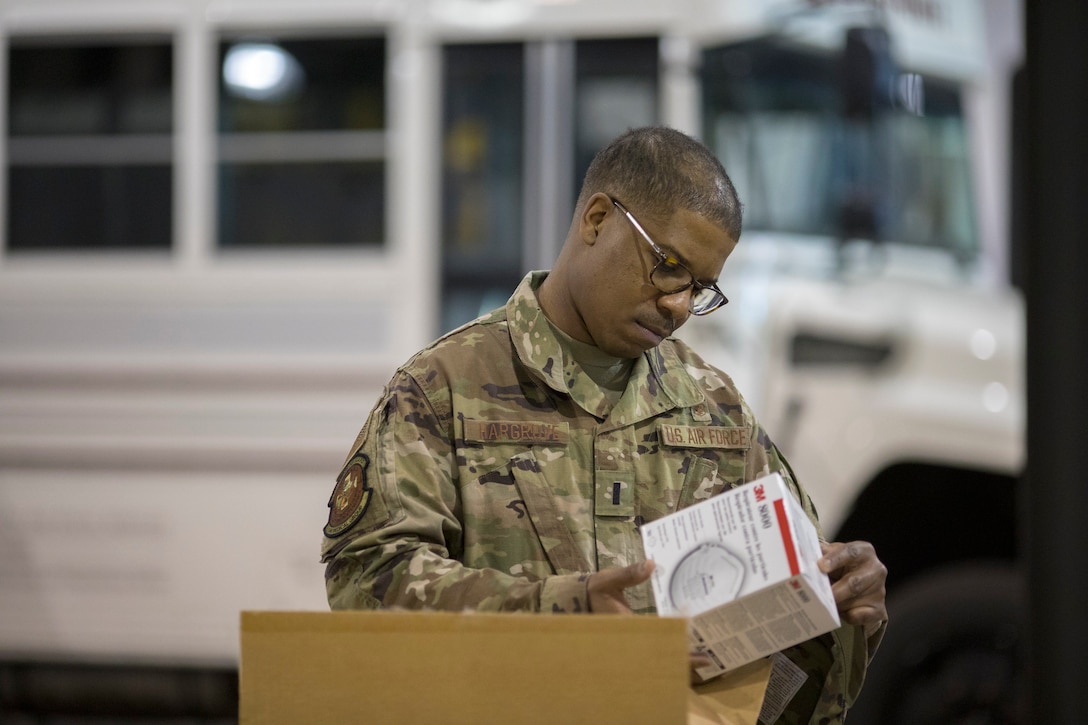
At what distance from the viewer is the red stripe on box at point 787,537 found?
143 cm

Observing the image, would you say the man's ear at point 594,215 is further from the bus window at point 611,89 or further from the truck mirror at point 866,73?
the truck mirror at point 866,73

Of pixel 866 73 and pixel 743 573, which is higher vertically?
pixel 866 73

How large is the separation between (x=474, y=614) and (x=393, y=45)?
2.71 metres

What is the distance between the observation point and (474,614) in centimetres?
138

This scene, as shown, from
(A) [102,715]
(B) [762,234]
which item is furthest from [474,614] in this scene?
(A) [102,715]

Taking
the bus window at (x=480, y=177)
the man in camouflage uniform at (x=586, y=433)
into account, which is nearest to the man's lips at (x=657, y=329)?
the man in camouflage uniform at (x=586, y=433)

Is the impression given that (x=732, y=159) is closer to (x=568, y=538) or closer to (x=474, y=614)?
(x=568, y=538)

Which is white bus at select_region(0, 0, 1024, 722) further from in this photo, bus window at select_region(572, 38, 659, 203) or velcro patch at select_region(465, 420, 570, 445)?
velcro patch at select_region(465, 420, 570, 445)

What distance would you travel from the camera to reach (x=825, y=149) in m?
3.71

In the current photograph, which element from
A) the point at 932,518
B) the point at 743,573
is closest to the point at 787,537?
the point at 743,573

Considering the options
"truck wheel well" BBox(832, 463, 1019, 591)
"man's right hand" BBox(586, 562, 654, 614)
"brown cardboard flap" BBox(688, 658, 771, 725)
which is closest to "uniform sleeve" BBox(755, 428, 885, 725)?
"brown cardboard flap" BBox(688, 658, 771, 725)

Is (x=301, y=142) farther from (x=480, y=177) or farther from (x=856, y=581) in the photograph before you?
(x=856, y=581)

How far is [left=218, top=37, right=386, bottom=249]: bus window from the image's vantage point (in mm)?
3740

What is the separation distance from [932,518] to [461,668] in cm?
282
